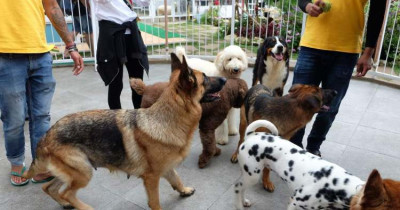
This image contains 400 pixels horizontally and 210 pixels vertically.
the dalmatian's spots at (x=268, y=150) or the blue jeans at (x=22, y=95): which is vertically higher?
the blue jeans at (x=22, y=95)

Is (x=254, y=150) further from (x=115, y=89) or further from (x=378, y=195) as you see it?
(x=115, y=89)

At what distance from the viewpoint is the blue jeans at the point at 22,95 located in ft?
8.98

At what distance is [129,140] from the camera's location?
257cm

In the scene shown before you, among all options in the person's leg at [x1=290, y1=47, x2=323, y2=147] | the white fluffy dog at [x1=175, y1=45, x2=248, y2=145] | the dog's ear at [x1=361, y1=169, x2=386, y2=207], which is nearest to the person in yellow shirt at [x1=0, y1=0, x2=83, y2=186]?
the white fluffy dog at [x1=175, y1=45, x2=248, y2=145]

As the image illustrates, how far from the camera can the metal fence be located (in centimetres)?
789

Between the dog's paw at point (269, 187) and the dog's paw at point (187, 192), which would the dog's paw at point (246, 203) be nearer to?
the dog's paw at point (269, 187)

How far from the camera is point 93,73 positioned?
289 inches

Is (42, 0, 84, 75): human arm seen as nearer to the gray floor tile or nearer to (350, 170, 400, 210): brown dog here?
(350, 170, 400, 210): brown dog

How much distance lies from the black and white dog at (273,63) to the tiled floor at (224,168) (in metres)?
1.05

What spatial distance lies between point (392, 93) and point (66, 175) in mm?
6201

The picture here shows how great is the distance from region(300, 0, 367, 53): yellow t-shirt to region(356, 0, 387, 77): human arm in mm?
89

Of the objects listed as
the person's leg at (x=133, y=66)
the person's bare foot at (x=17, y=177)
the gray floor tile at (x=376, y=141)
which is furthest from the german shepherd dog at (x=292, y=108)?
the person's bare foot at (x=17, y=177)

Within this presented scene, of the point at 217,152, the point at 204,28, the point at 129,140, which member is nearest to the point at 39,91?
the point at 129,140

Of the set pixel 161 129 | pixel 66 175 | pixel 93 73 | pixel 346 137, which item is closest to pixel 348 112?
pixel 346 137
